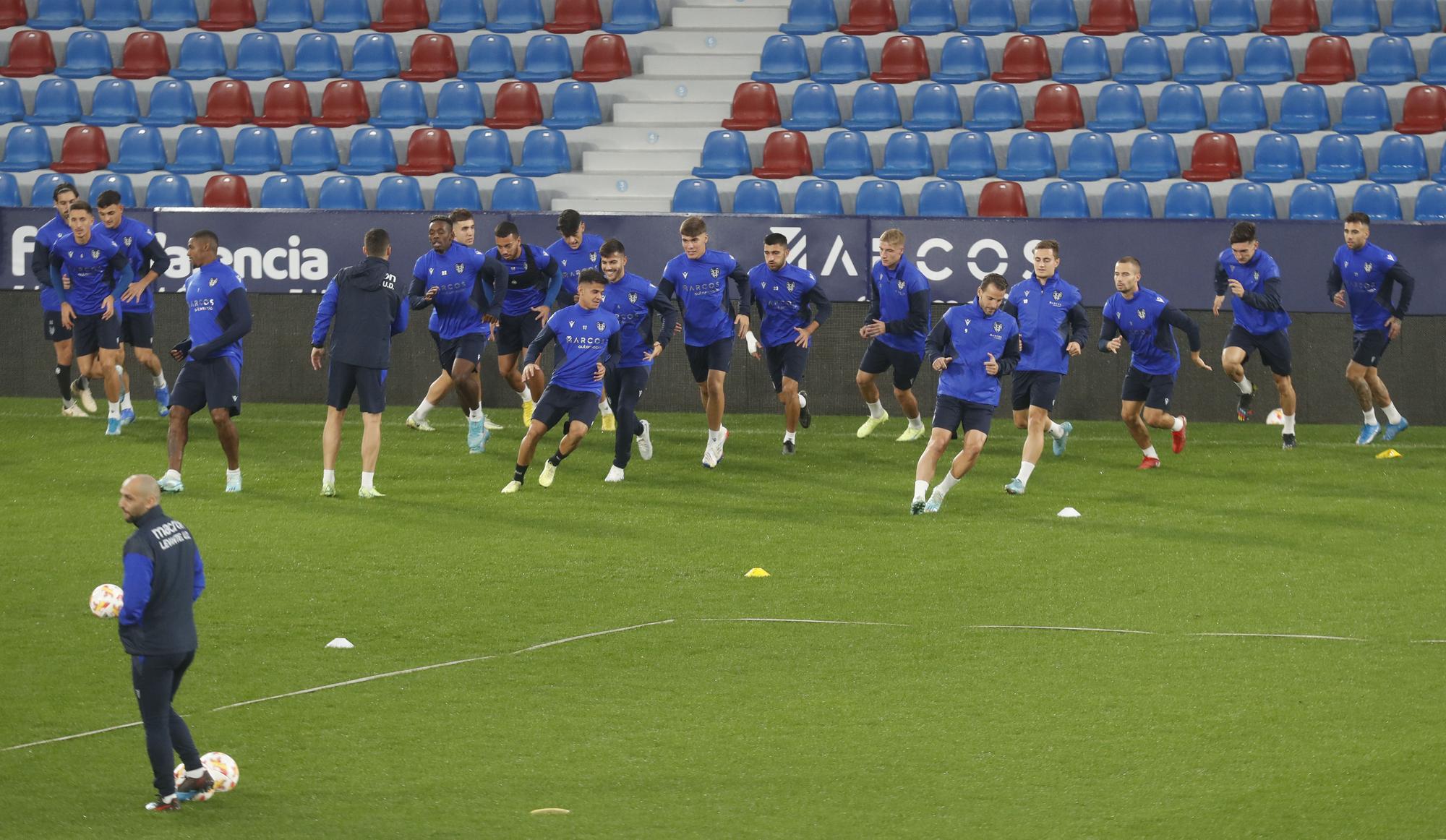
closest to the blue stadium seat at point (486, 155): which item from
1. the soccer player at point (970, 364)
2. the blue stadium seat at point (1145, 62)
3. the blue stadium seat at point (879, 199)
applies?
the blue stadium seat at point (879, 199)

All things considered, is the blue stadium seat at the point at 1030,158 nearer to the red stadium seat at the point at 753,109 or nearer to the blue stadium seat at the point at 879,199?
the blue stadium seat at the point at 879,199

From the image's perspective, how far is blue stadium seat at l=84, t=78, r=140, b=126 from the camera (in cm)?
2566

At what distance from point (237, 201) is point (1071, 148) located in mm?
10498

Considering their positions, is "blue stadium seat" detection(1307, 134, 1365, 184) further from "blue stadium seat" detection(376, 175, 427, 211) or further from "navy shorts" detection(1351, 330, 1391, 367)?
"blue stadium seat" detection(376, 175, 427, 211)

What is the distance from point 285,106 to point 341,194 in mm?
2566

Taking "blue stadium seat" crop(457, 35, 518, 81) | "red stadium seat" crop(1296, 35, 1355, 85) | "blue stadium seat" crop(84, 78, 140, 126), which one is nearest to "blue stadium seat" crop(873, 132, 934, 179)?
"red stadium seat" crop(1296, 35, 1355, 85)

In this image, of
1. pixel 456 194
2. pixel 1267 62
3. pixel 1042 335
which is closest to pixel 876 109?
pixel 1267 62

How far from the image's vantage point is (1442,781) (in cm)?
831

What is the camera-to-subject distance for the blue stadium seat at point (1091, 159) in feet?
74.9

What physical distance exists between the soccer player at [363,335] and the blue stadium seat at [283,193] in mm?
8638

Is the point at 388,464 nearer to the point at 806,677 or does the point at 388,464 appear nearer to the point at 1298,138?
the point at 806,677

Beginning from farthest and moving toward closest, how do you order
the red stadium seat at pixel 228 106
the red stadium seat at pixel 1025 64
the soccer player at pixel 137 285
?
the red stadium seat at pixel 228 106 → the red stadium seat at pixel 1025 64 → the soccer player at pixel 137 285

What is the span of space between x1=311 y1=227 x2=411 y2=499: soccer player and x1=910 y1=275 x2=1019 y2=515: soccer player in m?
4.39

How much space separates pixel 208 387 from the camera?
15.2 m
